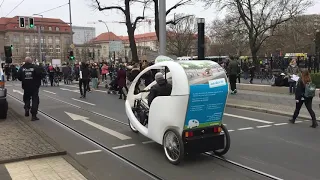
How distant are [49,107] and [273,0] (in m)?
28.7

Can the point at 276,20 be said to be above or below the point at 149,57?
above

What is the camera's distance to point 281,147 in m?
7.17

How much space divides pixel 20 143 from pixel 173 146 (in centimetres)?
330

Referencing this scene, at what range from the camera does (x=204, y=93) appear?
602 centimetres

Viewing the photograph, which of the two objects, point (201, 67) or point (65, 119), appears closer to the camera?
point (201, 67)

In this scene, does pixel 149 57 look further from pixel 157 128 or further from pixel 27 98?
pixel 157 128

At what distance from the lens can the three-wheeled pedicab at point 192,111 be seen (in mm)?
5977

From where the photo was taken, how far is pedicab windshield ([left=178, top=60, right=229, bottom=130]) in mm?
5977

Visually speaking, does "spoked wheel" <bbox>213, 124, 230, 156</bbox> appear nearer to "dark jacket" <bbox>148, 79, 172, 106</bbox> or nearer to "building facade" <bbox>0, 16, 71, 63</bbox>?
"dark jacket" <bbox>148, 79, 172, 106</bbox>

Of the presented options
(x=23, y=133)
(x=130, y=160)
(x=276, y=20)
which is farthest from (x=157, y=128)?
(x=276, y=20)

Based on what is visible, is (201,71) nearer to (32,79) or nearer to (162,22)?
(32,79)

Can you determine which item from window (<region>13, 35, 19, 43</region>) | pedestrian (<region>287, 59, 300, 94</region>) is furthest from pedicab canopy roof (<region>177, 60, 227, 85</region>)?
window (<region>13, 35, 19, 43</region>)

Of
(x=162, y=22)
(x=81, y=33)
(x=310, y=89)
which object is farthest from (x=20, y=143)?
(x=81, y=33)

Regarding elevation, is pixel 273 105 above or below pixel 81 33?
below
